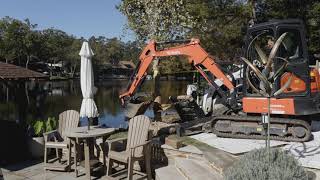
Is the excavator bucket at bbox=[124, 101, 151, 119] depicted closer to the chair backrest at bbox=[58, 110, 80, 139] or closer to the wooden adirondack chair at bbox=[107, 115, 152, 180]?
the chair backrest at bbox=[58, 110, 80, 139]

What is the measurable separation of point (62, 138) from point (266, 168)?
601cm

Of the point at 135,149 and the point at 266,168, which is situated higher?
the point at 266,168

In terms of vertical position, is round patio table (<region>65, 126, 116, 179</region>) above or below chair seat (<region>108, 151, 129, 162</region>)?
above

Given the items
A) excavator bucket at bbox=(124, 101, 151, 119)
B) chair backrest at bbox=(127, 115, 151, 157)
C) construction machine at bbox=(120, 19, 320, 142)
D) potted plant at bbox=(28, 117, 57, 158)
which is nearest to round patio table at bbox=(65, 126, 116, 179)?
chair backrest at bbox=(127, 115, 151, 157)

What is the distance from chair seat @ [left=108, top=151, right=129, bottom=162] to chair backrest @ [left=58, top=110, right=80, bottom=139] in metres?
1.70

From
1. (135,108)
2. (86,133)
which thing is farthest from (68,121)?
(135,108)

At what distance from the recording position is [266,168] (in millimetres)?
4688

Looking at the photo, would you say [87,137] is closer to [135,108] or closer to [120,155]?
[120,155]

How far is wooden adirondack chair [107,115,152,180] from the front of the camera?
25.2 ft

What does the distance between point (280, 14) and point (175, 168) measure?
15668mm

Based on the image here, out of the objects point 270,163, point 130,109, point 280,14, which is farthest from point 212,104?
point 280,14

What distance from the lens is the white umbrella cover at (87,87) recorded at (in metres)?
9.33

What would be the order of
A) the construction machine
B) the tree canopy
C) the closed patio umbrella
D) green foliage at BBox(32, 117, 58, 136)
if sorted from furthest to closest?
1. the tree canopy
2. green foliage at BBox(32, 117, 58, 136)
3. the closed patio umbrella
4. the construction machine

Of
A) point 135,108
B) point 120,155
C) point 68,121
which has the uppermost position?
point 135,108
